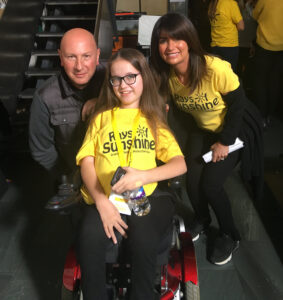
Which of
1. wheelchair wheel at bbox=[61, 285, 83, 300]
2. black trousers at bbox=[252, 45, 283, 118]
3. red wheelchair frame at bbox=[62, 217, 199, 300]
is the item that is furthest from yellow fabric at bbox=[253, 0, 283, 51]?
wheelchair wheel at bbox=[61, 285, 83, 300]

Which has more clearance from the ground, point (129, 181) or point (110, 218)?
point (129, 181)

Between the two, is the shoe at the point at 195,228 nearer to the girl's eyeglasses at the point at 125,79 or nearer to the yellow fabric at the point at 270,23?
the girl's eyeglasses at the point at 125,79

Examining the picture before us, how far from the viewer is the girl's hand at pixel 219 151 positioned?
5.53 ft

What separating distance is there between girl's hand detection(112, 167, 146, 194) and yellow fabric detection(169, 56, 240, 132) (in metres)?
0.58

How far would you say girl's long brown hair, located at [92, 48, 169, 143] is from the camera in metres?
1.41

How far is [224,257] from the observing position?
1898 millimetres

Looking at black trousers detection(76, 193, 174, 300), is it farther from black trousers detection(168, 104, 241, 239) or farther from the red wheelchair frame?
black trousers detection(168, 104, 241, 239)

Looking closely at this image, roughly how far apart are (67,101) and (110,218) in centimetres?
75

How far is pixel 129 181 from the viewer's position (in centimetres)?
123

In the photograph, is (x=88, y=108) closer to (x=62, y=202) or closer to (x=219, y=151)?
(x=62, y=202)

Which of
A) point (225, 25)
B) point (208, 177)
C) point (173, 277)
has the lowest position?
point (173, 277)

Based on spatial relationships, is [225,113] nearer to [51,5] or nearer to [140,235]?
[140,235]

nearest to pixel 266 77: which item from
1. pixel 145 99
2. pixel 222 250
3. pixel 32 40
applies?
pixel 222 250

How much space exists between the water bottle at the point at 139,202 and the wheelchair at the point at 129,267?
0.16 metres
